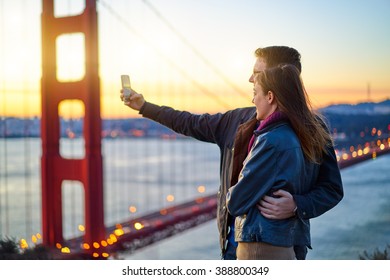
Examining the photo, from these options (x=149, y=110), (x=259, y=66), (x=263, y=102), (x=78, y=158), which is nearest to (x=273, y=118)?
(x=263, y=102)

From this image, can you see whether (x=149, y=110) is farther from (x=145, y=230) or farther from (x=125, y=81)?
(x=145, y=230)

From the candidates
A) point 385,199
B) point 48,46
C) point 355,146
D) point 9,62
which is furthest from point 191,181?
point 48,46

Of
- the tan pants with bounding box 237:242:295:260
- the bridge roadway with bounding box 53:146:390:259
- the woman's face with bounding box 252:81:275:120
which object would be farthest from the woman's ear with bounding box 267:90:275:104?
the bridge roadway with bounding box 53:146:390:259

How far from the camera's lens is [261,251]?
109 centimetres

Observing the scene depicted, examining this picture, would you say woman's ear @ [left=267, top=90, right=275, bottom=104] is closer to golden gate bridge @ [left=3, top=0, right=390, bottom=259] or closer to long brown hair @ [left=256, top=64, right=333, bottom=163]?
long brown hair @ [left=256, top=64, right=333, bottom=163]

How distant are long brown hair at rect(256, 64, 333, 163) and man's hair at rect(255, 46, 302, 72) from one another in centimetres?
6

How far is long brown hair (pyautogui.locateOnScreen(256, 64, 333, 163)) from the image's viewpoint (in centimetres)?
106

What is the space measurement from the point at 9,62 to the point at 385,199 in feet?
48.4

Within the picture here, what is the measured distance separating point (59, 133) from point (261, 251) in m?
5.02

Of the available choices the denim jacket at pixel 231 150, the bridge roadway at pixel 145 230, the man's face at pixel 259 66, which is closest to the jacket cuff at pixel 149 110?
the denim jacket at pixel 231 150

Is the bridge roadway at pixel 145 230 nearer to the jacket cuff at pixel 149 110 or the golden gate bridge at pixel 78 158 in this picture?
the golden gate bridge at pixel 78 158

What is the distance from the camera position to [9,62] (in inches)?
317

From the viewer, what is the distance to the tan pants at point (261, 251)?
1084 mm
